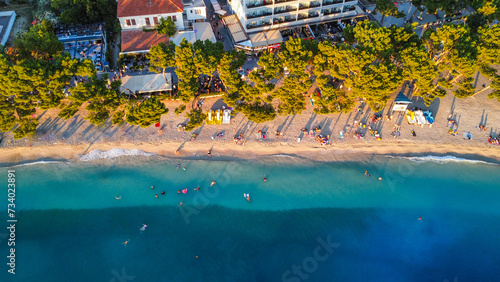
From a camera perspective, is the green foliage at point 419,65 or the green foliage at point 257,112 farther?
the green foliage at point 257,112

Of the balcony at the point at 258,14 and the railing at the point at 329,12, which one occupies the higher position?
the railing at the point at 329,12

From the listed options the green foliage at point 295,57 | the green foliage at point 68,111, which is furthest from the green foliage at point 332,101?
the green foliage at point 68,111

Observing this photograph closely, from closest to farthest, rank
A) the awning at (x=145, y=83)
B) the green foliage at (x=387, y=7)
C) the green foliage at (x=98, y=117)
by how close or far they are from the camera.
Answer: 1. the green foliage at (x=98, y=117)
2. the awning at (x=145, y=83)
3. the green foliage at (x=387, y=7)

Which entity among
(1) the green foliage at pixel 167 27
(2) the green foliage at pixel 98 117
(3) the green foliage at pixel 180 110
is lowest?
(2) the green foliage at pixel 98 117

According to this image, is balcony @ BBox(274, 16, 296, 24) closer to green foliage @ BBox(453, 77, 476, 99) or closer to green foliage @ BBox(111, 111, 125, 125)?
green foliage @ BBox(453, 77, 476, 99)

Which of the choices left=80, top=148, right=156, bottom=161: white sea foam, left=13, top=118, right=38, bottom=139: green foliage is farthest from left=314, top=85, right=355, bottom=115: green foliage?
left=13, top=118, right=38, bottom=139: green foliage

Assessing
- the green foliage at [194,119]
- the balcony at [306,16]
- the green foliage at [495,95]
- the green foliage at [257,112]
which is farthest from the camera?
the balcony at [306,16]

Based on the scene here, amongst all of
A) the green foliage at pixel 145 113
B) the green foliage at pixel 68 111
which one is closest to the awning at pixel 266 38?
the green foliage at pixel 145 113

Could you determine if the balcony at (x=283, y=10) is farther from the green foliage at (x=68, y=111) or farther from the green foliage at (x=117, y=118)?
the green foliage at (x=68, y=111)

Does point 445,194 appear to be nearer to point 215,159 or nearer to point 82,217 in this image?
point 215,159
